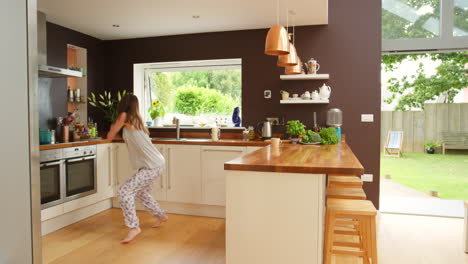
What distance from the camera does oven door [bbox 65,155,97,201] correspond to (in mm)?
3803

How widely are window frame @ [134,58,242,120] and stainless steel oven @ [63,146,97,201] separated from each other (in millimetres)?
1412

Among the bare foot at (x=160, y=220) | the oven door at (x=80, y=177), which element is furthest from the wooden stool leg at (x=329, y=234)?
the oven door at (x=80, y=177)

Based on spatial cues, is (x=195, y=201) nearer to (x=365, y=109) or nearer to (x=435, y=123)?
(x=365, y=109)

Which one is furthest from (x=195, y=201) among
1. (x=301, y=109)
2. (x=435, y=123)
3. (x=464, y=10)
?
(x=464, y=10)

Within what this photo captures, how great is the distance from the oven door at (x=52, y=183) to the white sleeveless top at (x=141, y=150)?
2.54ft

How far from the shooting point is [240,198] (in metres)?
2.09

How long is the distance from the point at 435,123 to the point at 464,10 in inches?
55.0

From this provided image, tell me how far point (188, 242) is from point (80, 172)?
1.54 m

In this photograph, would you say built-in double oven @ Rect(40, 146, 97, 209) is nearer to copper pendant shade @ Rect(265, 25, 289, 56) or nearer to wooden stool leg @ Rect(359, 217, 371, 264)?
copper pendant shade @ Rect(265, 25, 289, 56)

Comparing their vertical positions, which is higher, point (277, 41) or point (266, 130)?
point (277, 41)

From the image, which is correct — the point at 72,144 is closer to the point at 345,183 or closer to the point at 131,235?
the point at 131,235

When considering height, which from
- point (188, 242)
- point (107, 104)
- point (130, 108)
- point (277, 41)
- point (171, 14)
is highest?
point (171, 14)

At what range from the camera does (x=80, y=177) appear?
3.97 m

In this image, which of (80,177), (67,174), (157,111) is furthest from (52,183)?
(157,111)
